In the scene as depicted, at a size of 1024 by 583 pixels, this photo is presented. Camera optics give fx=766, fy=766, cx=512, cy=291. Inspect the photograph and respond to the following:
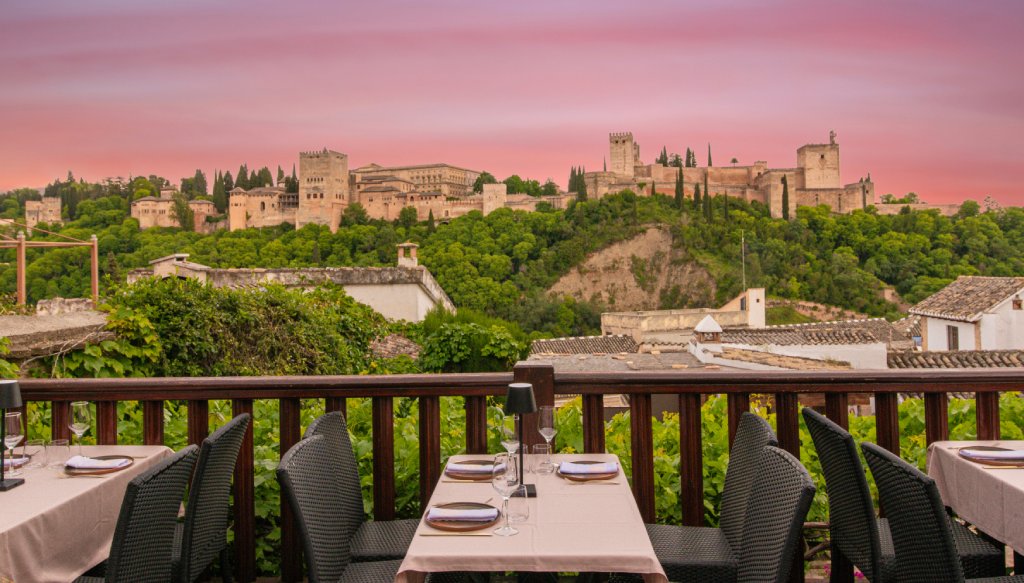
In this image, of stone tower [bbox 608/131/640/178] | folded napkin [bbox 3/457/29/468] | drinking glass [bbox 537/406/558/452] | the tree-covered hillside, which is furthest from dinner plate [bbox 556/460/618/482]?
stone tower [bbox 608/131/640/178]

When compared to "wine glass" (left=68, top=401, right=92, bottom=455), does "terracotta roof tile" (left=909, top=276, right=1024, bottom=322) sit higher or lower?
higher

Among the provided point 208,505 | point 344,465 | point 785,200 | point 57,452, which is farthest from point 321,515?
point 785,200

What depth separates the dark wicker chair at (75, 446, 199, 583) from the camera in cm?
183

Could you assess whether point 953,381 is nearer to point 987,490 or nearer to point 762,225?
point 987,490

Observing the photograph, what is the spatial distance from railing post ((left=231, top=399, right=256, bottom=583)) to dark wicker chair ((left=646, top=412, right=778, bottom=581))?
1.42 m

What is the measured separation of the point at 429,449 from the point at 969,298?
21.5m

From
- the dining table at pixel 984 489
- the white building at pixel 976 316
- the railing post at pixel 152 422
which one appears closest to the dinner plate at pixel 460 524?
Result: the dining table at pixel 984 489

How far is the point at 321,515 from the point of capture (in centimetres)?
213

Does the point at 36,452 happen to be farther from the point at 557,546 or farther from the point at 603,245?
the point at 603,245

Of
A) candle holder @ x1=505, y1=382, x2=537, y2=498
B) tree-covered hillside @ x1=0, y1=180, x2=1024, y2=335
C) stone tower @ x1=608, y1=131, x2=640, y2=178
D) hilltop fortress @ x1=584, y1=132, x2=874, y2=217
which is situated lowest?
candle holder @ x1=505, y1=382, x2=537, y2=498

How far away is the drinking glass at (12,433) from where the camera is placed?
2416 millimetres

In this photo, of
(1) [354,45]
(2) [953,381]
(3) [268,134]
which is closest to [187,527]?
(2) [953,381]

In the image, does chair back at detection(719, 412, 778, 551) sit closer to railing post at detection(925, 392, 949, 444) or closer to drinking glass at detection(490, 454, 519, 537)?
drinking glass at detection(490, 454, 519, 537)

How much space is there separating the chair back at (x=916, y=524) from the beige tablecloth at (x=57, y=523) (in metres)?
2.04
